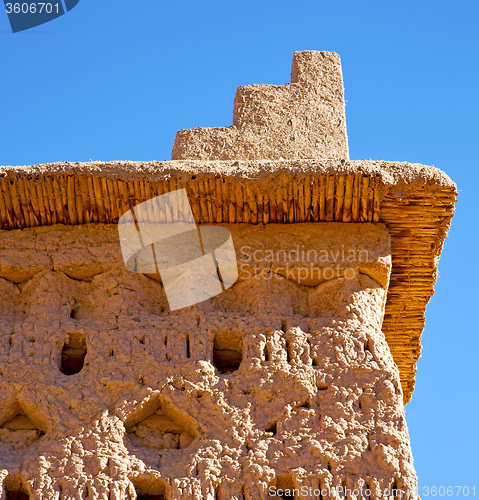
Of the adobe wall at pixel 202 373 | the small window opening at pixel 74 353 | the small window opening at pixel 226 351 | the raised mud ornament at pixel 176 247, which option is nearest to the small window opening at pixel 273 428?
the adobe wall at pixel 202 373

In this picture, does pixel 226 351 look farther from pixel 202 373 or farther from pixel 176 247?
pixel 176 247

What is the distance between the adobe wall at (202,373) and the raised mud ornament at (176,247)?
8 cm

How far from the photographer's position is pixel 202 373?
13.1 ft

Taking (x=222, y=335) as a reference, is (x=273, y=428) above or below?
below

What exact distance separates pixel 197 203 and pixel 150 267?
47cm

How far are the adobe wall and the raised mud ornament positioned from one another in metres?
0.08

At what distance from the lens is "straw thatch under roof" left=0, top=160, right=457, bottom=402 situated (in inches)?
180

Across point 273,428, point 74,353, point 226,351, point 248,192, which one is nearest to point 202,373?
point 226,351

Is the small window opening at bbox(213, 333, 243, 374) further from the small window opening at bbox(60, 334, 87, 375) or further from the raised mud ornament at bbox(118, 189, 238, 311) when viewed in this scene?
the small window opening at bbox(60, 334, 87, 375)

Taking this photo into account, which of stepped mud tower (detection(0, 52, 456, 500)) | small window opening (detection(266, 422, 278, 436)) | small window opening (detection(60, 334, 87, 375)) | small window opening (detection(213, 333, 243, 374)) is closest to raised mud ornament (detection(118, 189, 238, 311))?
stepped mud tower (detection(0, 52, 456, 500))

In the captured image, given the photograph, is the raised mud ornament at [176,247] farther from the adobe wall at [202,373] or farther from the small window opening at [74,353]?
the small window opening at [74,353]

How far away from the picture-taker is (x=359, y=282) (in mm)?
4484

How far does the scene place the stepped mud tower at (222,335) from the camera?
365 centimetres

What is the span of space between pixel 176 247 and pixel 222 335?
689 mm
